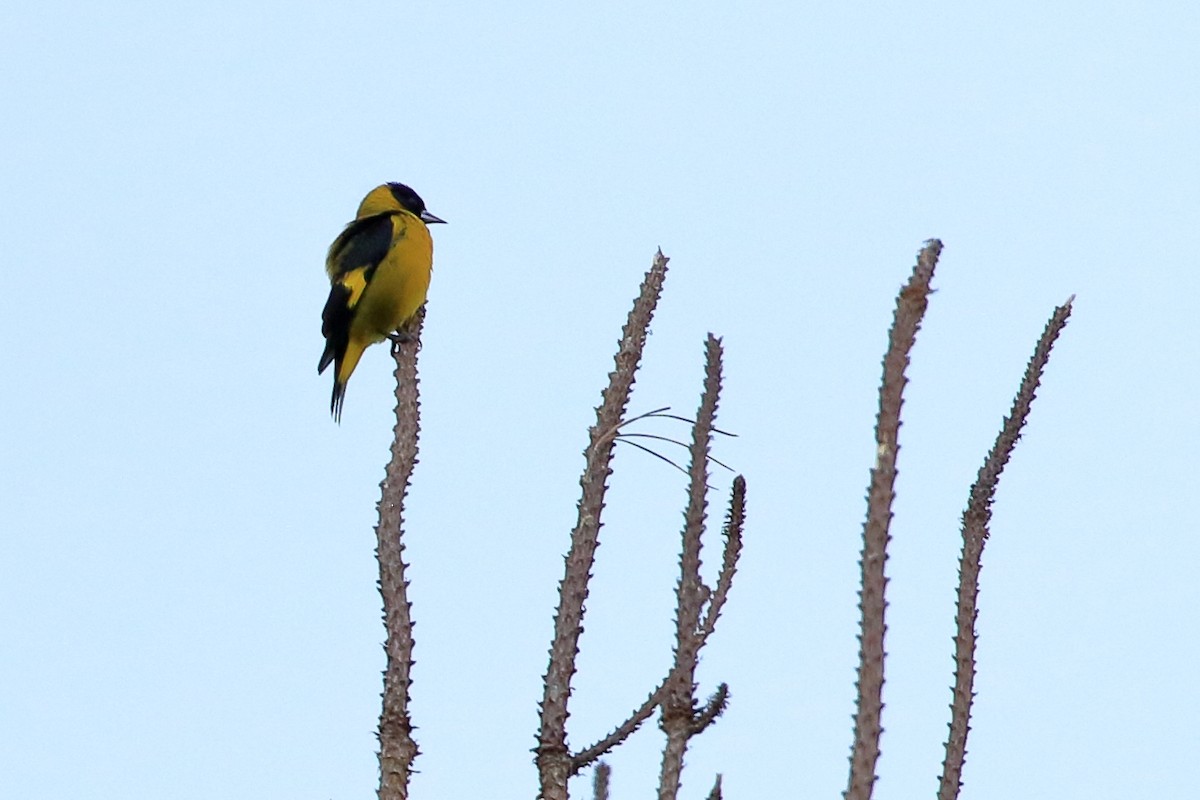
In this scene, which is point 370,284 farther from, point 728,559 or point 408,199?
point 728,559

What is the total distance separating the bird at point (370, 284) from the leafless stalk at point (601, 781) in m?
5.51

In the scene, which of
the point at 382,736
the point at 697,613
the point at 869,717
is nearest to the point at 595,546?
the point at 697,613

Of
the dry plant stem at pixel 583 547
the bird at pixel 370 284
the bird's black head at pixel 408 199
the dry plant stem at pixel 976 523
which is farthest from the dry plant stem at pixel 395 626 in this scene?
the bird's black head at pixel 408 199

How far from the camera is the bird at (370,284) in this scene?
32.8 feet

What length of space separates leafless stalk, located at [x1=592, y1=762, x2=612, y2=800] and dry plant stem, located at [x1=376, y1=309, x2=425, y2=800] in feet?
1.67

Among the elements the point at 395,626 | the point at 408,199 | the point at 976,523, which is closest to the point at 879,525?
the point at 976,523

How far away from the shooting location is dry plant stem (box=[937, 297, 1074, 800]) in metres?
4.20

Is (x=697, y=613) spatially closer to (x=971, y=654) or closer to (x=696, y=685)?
(x=696, y=685)

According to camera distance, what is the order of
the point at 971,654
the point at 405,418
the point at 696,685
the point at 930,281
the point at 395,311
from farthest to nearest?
the point at 395,311
the point at 405,418
the point at 696,685
the point at 971,654
the point at 930,281

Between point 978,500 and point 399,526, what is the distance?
1656 millimetres

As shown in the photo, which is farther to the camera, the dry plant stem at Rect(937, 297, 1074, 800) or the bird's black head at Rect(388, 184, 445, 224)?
the bird's black head at Rect(388, 184, 445, 224)

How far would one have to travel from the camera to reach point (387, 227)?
33.8 ft

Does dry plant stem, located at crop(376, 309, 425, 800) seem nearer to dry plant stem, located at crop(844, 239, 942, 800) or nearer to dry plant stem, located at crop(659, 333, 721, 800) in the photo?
dry plant stem, located at crop(659, 333, 721, 800)

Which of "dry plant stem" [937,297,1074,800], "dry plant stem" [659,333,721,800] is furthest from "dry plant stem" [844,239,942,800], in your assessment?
"dry plant stem" [659,333,721,800]
